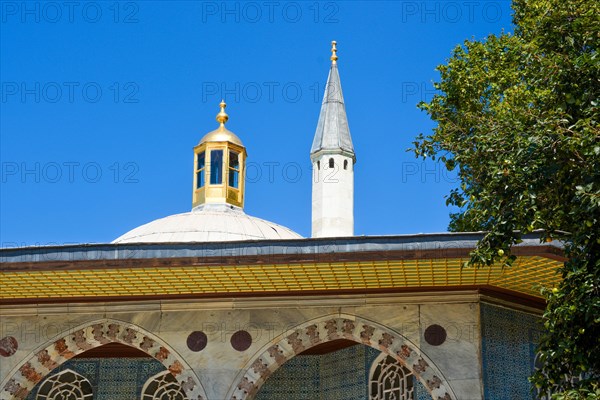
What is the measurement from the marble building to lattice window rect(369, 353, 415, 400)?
0.6 inches

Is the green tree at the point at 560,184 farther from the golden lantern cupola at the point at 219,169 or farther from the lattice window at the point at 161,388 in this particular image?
the golden lantern cupola at the point at 219,169

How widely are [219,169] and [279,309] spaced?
6762mm

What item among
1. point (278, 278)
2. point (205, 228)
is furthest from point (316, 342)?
point (205, 228)

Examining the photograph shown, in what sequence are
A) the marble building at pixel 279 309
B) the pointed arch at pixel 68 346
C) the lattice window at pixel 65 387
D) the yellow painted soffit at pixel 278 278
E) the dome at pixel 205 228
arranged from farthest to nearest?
1. the dome at pixel 205 228
2. the lattice window at pixel 65 387
3. the pointed arch at pixel 68 346
4. the yellow painted soffit at pixel 278 278
5. the marble building at pixel 279 309

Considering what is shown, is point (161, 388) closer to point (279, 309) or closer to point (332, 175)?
point (279, 309)

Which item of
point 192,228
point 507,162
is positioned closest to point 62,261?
point 507,162

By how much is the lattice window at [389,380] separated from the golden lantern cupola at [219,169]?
565cm

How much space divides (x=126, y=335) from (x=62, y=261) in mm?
1446

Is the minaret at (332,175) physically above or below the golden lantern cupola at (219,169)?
above

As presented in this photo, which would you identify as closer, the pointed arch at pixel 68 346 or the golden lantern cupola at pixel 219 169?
the pointed arch at pixel 68 346

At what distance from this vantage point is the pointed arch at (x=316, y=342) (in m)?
9.57

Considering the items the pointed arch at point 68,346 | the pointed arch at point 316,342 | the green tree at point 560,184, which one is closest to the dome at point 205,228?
the pointed arch at point 68,346

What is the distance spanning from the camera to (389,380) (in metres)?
10.8

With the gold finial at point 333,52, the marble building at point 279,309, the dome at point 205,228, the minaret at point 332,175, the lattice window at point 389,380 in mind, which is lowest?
the lattice window at point 389,380
